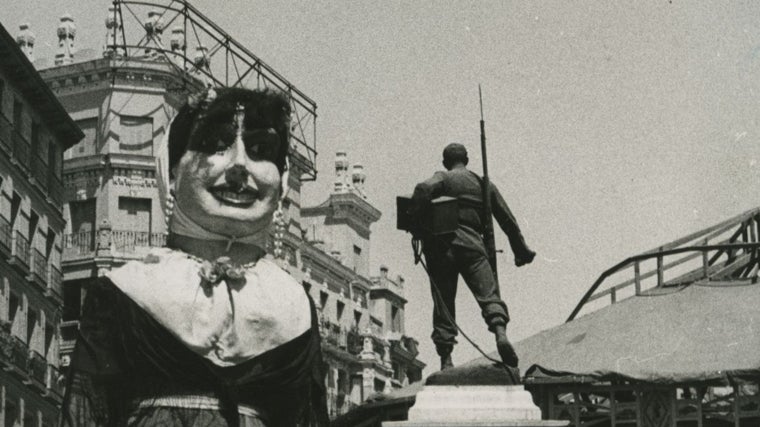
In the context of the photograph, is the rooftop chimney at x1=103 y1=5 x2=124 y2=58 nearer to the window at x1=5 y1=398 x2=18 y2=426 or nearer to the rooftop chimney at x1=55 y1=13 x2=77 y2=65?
the rooftop chimney at x1=55 y1=13 x2=77 y2=65

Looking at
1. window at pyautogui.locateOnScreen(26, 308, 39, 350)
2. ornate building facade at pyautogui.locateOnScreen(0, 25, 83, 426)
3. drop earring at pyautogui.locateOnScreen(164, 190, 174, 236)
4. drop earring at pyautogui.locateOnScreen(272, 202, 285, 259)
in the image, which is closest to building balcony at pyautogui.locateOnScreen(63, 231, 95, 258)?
ornate building facade at pyautogui.locateOnScreen(0, 25, 83, 426)

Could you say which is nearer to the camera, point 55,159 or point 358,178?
point 55,159

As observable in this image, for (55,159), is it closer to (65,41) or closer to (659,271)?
(65,41)

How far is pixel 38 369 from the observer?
53.8 meters

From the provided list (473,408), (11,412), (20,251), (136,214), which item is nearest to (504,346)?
(473,408)

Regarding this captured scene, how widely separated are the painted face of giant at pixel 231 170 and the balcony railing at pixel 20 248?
41.2 meters

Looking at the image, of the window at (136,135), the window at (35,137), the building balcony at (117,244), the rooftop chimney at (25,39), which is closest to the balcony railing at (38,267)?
the window at (35,137)

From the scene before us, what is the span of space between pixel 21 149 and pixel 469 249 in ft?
123

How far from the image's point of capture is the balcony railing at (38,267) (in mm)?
54094

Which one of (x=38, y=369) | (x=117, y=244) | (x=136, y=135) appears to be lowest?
(x=38, y=369)

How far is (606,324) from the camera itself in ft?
90.2

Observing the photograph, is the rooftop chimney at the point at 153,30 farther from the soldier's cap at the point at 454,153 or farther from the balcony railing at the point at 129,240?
the soldier's cap at the point at 454,153

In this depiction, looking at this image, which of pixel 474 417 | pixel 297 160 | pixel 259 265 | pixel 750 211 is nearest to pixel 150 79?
pixel 297 160

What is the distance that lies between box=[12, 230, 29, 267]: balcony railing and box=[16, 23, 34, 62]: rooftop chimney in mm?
13099
